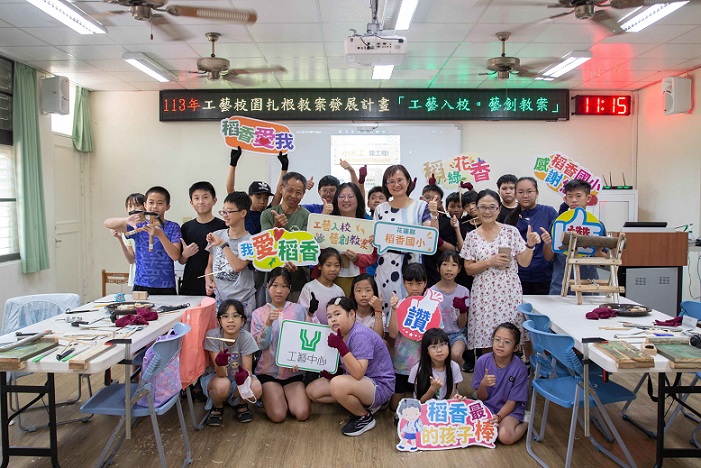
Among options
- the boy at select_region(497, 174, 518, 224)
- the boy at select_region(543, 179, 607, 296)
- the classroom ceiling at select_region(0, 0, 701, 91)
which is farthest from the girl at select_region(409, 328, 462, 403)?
the classroom ceiling at select_region(0, 0, 701, 91)

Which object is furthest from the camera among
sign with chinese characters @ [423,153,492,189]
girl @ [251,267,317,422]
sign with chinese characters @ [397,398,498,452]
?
sign with chinese characters @ [423,153,492,189]

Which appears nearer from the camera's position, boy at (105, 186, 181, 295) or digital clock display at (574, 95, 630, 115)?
boy at (105, 186, 181, 295)

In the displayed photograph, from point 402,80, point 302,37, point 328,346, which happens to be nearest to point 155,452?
point 328,346

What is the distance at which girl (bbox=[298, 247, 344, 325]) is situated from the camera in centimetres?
A: 325

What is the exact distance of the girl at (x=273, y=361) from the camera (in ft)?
10.3

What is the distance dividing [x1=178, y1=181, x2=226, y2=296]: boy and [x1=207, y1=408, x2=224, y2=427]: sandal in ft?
2.77

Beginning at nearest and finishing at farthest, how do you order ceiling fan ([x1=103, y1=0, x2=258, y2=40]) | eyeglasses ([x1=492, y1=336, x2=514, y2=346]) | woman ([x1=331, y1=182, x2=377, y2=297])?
eyeglasses ([x1=492, y1=336, x2=514, y2=346]) → woman ([x1=331, y1=182, x2=377, y2=297]) → ceiling fan ([x1=103, y1=0, x2=258, y2=40])

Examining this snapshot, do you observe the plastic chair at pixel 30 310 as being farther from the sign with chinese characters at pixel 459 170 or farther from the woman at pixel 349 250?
the sign with chinese characters at pixel 459 170

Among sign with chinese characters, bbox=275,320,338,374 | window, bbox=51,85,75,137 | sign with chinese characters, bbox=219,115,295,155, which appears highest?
window, bbox=51,85,75,137

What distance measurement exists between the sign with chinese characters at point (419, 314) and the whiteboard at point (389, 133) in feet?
12.1

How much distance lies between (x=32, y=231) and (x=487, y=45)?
4.88m

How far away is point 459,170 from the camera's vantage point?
4637 mm

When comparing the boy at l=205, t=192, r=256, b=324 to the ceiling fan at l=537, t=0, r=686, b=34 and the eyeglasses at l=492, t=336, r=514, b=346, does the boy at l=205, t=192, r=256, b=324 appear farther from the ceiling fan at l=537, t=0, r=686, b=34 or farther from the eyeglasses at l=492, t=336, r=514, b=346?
the ceiling fan at l=537, t=0, r=686, b=34

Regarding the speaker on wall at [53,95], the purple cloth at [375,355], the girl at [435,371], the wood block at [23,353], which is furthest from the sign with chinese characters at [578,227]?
the speaker on wall at [53,95]
